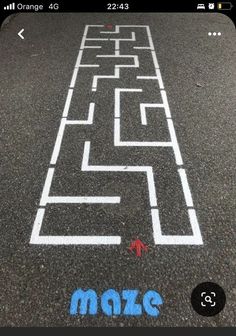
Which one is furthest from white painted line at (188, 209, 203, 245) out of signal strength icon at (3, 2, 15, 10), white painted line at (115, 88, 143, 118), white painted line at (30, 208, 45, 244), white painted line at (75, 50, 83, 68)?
white painted line at (75, 50, 83, 68)

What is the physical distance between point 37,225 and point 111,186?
5.08 feet

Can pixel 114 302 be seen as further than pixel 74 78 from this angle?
No

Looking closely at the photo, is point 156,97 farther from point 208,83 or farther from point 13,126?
point 13,126

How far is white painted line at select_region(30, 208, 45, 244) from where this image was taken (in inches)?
233

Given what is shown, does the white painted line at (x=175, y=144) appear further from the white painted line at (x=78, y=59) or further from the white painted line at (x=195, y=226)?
the white painted line at (x=78, y=59)

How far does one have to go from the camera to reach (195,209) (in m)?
6.49

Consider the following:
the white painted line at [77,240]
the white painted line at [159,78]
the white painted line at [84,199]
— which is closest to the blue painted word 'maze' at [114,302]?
the white painted line at [77,240]

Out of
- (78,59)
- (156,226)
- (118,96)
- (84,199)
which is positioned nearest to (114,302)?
(156,226)

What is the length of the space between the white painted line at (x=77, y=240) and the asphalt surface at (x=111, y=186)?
0.09 m

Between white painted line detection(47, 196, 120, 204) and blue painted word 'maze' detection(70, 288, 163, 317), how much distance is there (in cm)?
182

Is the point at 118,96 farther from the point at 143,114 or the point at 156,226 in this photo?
the point at 156,226

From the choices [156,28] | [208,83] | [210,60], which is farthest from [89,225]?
[156,28]

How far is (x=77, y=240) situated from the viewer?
589 cm

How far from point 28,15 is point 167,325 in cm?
1578
